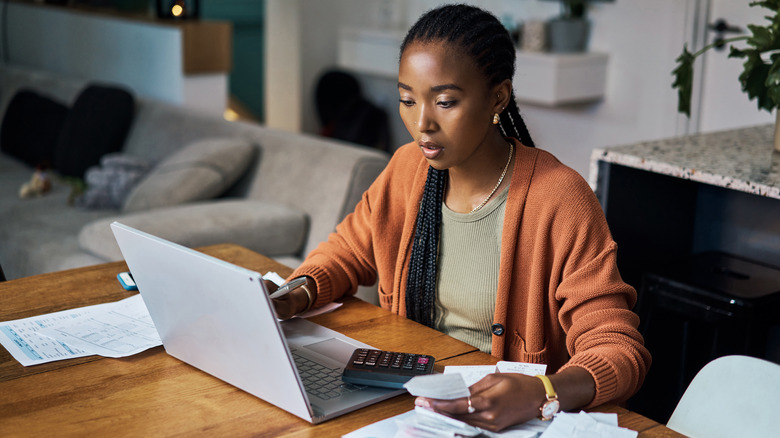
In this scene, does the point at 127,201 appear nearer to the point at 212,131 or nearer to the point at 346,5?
the point at 212,131

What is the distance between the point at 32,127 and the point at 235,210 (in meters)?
1.79

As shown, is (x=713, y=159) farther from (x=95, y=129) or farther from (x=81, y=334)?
(x=95, y=129)

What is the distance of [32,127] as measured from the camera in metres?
3.90

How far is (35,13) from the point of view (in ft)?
15.0

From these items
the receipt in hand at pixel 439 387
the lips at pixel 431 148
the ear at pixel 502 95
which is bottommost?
the receipt in hand at pixel 439 387

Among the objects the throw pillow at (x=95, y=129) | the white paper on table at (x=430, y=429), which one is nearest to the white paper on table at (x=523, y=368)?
the white paper on table at (x=430, y=429)

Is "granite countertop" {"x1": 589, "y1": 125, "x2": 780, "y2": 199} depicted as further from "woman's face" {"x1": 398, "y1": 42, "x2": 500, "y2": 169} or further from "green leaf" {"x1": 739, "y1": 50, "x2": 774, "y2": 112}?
"woman's face" {"x1": 398, "y1": 42, "x2": 500, "y2": 169}

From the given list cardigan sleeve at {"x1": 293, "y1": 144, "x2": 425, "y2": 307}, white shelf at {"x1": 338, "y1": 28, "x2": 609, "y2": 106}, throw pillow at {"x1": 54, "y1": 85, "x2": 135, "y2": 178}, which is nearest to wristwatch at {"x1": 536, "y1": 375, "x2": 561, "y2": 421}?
cardigan sleeve at {"x1": 293, "y1": 144, "x2": 425, "y2": 307}

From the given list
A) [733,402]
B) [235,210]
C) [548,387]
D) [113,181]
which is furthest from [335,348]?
[113,181]

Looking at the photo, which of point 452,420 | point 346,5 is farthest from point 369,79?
point 452,420

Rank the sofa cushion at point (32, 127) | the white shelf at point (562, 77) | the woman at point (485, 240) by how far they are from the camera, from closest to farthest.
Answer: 1. the woman at point (485, 240)
2. the sofa cushion at point (32, 127)
3. the white shelf at point (562, 77)

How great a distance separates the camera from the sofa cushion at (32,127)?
380 cm

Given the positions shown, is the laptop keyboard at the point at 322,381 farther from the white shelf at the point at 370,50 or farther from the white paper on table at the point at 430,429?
the white shelf at the point at 370,50

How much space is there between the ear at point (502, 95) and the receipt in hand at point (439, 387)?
1.71 feet
